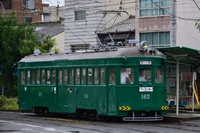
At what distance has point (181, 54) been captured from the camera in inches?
947

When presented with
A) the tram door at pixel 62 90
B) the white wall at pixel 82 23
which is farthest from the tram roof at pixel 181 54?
the white wall at pixel 82 23

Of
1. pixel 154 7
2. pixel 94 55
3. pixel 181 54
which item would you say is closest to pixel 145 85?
pixel 181 54

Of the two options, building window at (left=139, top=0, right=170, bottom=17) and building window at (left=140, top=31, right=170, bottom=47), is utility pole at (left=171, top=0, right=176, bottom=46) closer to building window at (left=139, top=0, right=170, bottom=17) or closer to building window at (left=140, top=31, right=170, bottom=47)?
building window at (left=139, top=0, right=170, bottom=17)

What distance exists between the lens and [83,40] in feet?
163

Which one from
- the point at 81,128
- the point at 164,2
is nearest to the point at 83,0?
the point at 164,2

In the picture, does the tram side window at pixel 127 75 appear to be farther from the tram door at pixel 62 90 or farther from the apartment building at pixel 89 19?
the apartment building at pixel 89 19

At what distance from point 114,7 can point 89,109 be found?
24763mm

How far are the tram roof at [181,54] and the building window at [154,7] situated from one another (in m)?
15.6

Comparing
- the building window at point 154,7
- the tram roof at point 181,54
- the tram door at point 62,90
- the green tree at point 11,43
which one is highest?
the building window at point 154,7

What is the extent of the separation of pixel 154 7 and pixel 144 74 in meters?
19.1

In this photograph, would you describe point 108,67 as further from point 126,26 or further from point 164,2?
point 126,26

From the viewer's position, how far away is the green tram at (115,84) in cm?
2353

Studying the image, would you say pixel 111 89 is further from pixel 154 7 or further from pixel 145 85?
pixel 154 7

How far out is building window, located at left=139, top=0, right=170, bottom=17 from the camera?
41688 millimetres
